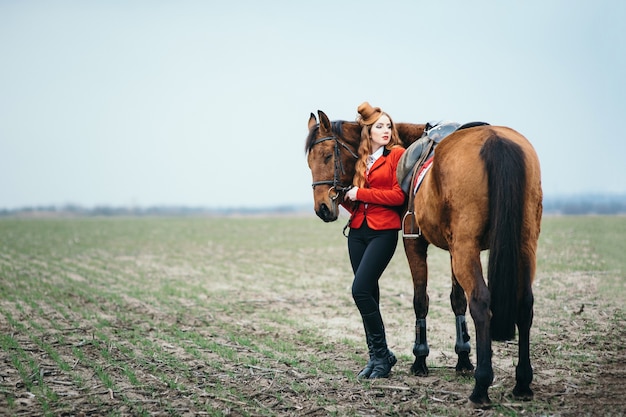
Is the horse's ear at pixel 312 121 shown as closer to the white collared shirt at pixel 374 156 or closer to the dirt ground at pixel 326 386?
the white collared shirt at pixel 374 156

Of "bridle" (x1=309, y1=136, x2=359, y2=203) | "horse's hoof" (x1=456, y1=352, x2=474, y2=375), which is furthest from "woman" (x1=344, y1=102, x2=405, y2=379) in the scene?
"horse's hoof" (x1=456, y1=352, x2=474, y2=375)

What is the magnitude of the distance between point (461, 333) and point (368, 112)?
7.68ft

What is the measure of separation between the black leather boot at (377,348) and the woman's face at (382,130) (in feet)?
5.47

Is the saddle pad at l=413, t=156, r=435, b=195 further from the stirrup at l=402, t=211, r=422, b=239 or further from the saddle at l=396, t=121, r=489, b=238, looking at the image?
the stirrup at l=402, t=211, r=422, b=239

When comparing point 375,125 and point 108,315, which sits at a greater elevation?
point 375,125

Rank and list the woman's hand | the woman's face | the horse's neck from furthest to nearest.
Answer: the horse's neck < the woman's face < the woman's hand

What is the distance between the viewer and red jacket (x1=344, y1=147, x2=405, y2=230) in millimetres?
5691

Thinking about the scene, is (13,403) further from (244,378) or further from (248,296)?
(248,296)

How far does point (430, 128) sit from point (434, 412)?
278 centimetres

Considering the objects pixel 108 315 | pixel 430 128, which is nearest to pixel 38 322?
pixel 108 315

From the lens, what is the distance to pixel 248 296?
1291 centimetres

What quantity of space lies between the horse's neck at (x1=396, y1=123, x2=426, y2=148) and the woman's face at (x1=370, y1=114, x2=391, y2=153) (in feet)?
1.42

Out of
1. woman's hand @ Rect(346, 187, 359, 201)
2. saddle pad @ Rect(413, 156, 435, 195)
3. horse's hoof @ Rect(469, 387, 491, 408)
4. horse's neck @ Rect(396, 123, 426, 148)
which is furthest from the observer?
horse's neck @ Rect(396, 123, 426, 148)

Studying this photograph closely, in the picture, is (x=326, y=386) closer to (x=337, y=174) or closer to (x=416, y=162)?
(x=337, y=174)
